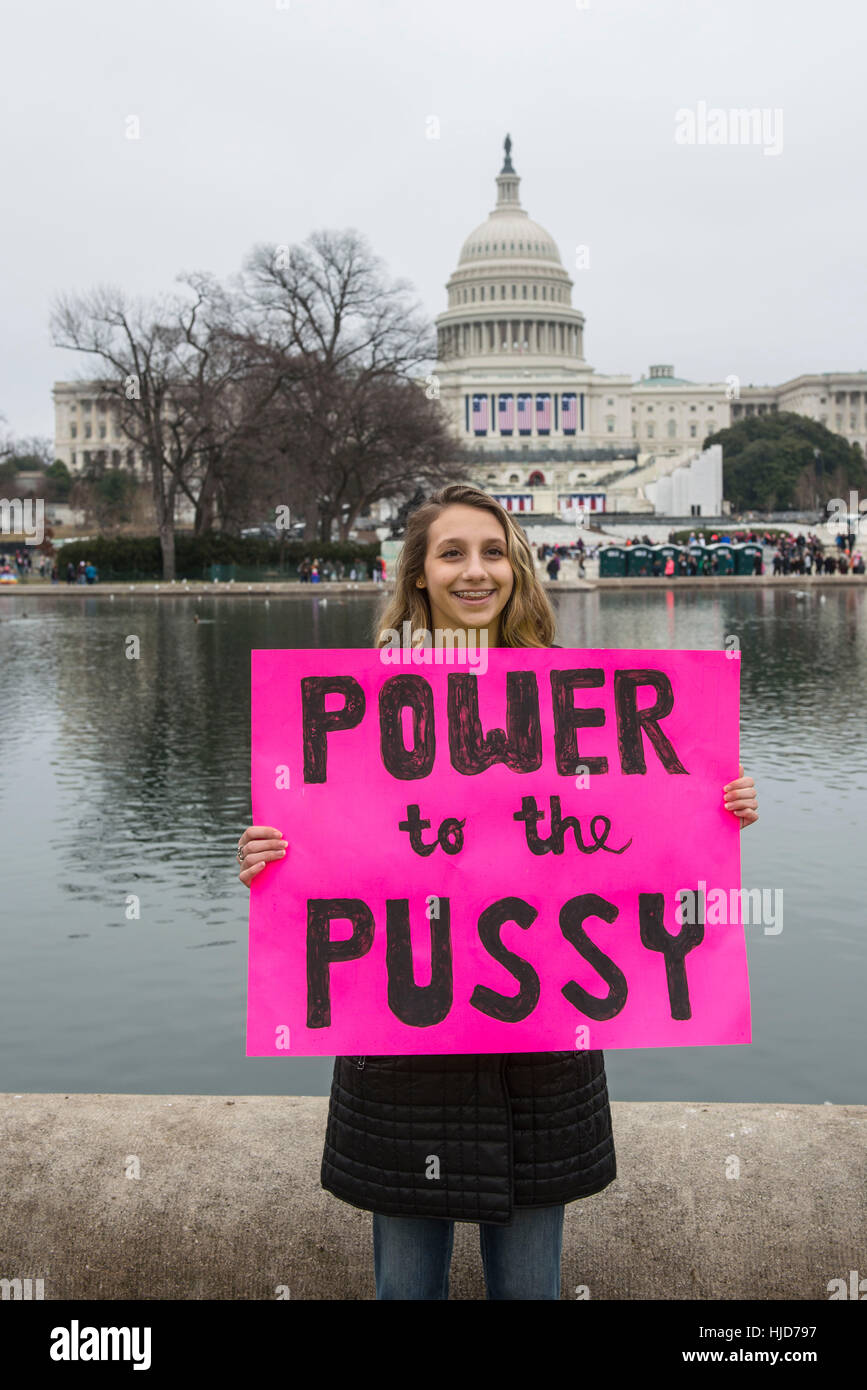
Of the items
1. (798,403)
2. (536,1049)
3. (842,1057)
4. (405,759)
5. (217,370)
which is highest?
(798,403)

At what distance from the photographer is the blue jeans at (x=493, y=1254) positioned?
8.51 ft

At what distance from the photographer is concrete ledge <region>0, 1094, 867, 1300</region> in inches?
116

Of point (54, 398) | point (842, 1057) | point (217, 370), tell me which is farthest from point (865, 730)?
point (54, 398)

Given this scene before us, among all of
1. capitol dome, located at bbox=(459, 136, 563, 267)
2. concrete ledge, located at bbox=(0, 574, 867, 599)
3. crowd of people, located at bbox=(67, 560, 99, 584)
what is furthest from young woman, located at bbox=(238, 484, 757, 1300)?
capitol dome, located at bbox=(459, 136, 563, 267)

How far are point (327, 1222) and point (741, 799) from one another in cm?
114

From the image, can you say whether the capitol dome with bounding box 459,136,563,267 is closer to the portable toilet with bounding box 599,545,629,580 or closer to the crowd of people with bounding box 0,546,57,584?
the crowd of people with bounding box 0,546,57,584

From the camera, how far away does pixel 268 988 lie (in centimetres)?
283
